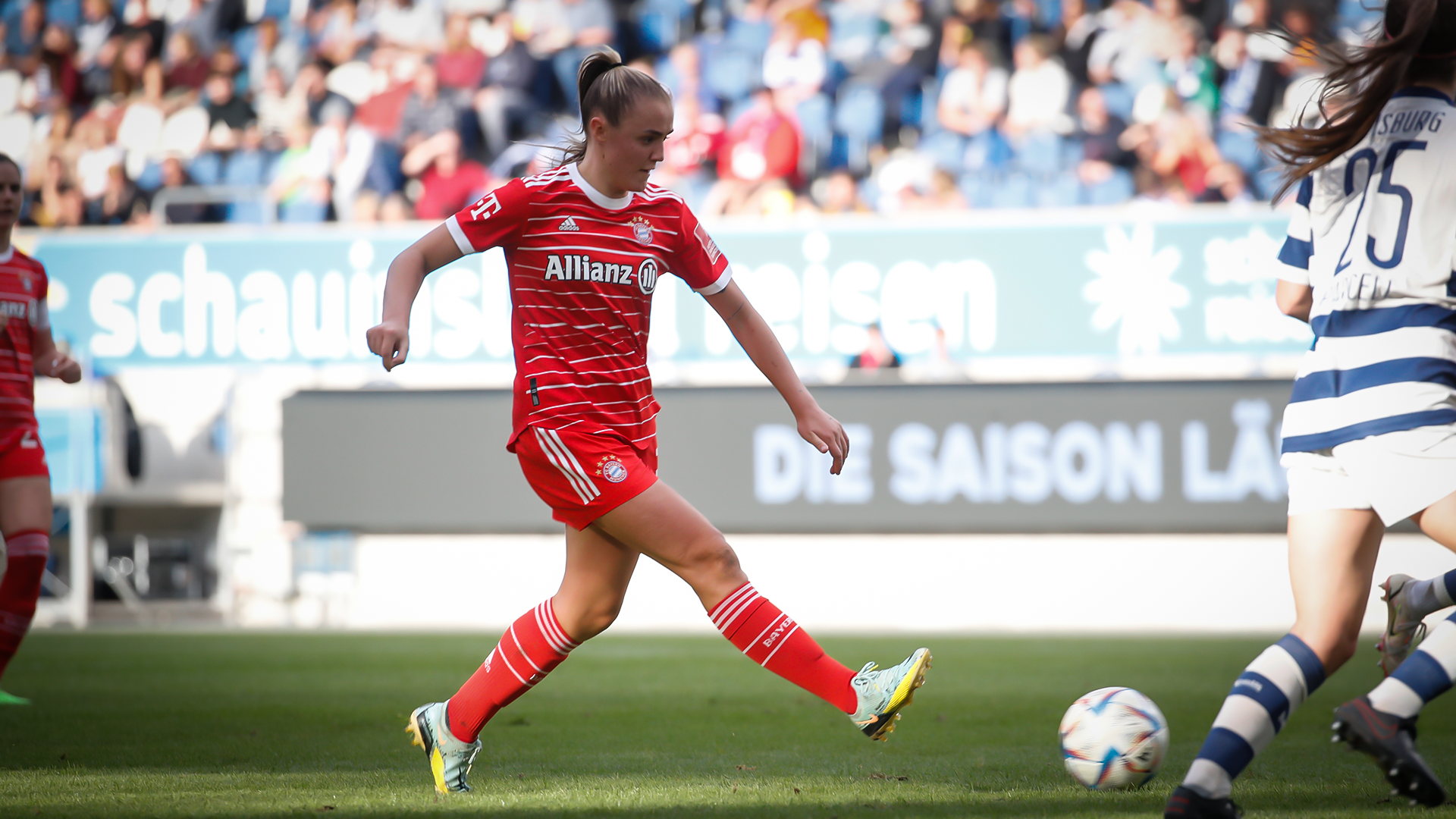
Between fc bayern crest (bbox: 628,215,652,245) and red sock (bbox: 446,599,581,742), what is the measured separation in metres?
1.10

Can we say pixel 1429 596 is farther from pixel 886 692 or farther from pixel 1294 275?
pixel 886 692

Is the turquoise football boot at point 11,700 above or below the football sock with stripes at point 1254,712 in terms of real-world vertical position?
below

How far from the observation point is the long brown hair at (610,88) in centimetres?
389

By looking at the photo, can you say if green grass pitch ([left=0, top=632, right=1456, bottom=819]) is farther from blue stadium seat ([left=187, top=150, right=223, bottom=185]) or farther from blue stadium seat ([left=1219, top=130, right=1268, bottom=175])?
blue stadium seat ([left=187, top=150, right=223, bottom=185])

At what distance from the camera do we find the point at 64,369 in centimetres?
623

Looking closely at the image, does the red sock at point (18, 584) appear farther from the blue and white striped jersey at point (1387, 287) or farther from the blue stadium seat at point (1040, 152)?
the blue stadium seat at point (1040, 152)

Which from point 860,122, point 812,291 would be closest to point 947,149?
point 860,122

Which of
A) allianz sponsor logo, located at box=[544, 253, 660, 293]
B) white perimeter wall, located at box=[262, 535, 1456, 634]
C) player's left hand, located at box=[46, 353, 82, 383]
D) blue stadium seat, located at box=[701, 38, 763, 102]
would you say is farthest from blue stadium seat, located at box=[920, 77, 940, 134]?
allianz sponsor logo, located at box=[544, 253, 660, 293]

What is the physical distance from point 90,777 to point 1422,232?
4.17 m

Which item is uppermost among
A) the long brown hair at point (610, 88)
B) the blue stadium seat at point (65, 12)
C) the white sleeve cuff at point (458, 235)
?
the blue stadium seat at point (65, 12)

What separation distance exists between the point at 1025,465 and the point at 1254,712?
8.65 meters

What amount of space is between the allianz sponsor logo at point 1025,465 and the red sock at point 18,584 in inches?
264

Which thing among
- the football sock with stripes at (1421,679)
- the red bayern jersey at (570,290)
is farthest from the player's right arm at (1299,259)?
the red bayern jersey at (570,290)

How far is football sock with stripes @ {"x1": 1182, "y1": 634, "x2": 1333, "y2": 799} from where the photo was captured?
312cm
